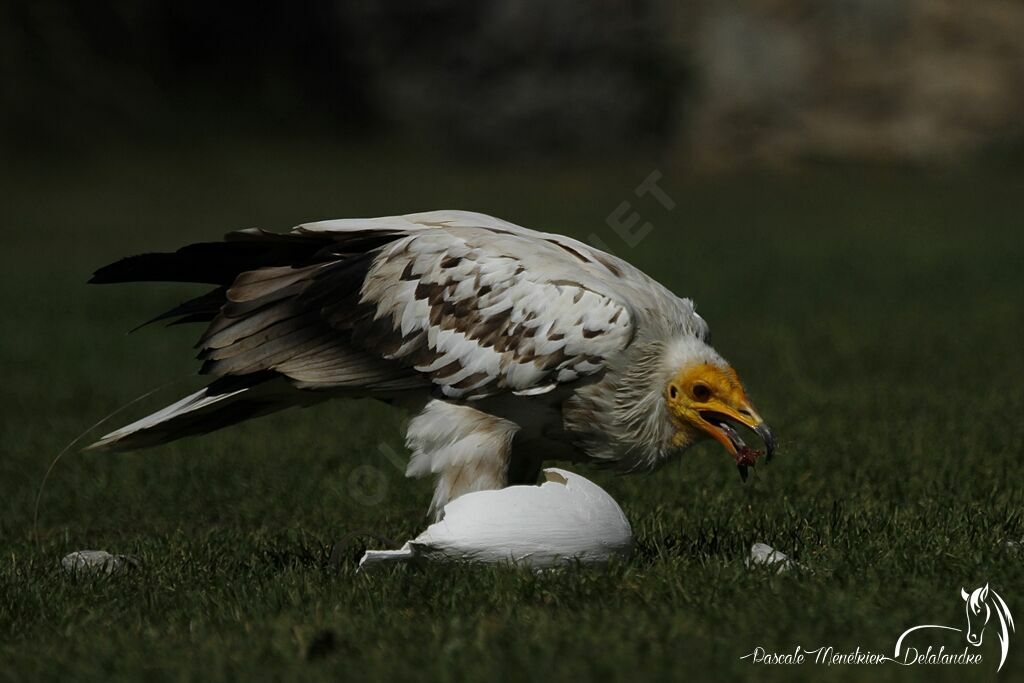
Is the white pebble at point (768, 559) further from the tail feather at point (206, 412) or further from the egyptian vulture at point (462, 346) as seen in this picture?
the tail feather at point (206, 412)

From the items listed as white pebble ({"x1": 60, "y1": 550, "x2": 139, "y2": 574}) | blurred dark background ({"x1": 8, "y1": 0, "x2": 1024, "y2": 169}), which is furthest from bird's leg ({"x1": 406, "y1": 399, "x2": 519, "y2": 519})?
blurred dark background ({"x1": 8, "y1": 0, "x2": 1024, "y2": 169})

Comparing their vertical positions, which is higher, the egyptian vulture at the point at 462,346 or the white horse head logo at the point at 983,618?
the egyptian vulture at the point at 462,346

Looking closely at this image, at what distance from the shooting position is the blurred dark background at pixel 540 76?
19656mm

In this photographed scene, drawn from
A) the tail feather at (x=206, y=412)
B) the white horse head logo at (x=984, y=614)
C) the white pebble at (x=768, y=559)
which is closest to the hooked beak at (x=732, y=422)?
the white pebble at (x=768, y=559)

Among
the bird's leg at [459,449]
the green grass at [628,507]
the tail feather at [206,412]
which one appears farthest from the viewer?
the tail feather at [206,412]

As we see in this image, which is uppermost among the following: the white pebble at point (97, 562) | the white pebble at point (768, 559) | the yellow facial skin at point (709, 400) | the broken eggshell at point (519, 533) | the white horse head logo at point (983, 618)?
the yellow facial skin at point (709, 400)

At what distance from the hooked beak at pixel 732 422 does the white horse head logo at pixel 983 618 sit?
95 cm

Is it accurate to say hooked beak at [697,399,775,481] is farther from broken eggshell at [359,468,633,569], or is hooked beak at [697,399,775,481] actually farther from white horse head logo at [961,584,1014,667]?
white horse head logo at [961,584,1014,667]

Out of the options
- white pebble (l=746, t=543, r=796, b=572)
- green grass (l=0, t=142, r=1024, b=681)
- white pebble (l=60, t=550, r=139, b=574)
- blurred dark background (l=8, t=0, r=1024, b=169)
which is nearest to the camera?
green grass (l=0, t=142, r=1024, b=681)

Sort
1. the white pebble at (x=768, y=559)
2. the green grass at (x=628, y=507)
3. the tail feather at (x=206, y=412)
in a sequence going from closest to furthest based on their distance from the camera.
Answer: the green grass at (x=628, y=507)
the white pebble at (x=768, y=559)
the tail feather at (x=206, y=412)

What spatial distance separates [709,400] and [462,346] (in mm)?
782

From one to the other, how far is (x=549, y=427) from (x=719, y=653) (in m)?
1.57

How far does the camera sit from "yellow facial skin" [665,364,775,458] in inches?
203

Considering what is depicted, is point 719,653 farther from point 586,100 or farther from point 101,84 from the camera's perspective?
point 101,84
